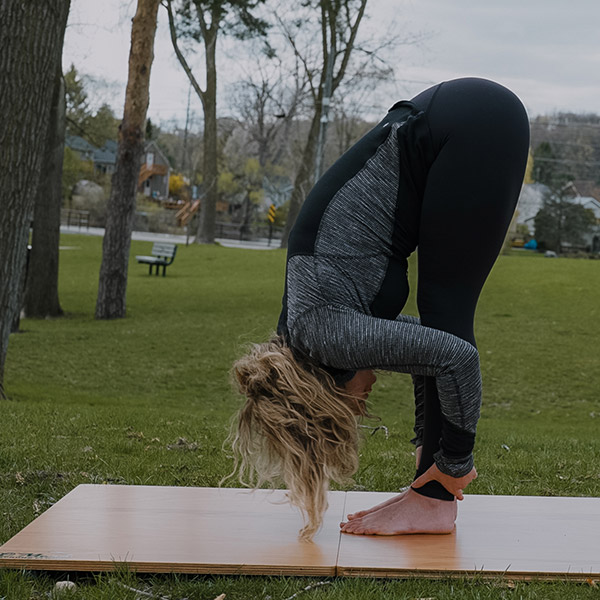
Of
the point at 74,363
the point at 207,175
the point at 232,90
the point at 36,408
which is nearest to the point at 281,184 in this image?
the point at 232,90

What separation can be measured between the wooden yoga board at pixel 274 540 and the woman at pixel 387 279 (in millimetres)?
237

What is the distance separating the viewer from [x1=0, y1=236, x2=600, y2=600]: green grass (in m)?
2.86

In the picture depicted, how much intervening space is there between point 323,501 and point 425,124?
1.28 meters

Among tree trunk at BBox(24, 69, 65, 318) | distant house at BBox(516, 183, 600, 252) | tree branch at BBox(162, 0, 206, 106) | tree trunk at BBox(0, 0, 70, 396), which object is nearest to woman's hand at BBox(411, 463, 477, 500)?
tree trunk at BBox(0, 0, 70, 396)

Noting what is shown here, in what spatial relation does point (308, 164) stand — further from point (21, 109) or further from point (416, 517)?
point (416, 517)

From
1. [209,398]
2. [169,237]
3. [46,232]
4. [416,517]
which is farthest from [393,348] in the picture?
[169,237]

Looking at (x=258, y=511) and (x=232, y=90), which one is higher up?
(x=232, y=90)

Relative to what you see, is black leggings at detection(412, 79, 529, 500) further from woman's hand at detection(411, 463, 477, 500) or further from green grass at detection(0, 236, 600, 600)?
green grass at detection(0, 236, 600, 600)

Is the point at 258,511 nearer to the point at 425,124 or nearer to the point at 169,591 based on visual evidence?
the point at 169,591

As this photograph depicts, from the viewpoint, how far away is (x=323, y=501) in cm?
285

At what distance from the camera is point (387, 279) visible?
2.79 m

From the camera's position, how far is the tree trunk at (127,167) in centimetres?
1559

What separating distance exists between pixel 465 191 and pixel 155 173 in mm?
76291

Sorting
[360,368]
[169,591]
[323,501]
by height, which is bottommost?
[169,591]
